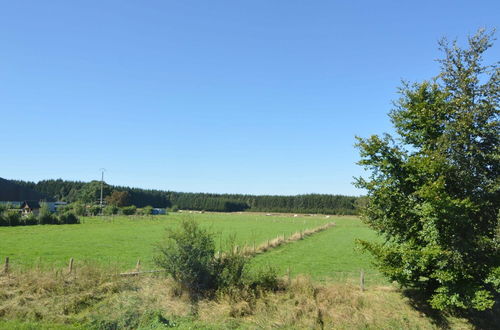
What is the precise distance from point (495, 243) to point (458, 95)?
581cm

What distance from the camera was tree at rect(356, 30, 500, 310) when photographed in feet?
40.8

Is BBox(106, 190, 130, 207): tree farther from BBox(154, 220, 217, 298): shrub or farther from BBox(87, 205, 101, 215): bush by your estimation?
BBox(154, 220, 217, 298): shrub

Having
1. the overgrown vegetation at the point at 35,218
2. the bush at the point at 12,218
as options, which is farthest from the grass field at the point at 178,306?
the overgrown vegetation at the point at 35,218

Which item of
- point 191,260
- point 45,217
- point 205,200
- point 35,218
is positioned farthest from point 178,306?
point 205,200

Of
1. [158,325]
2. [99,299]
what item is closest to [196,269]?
[158,325]

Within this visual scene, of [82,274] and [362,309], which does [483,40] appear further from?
[82,274]

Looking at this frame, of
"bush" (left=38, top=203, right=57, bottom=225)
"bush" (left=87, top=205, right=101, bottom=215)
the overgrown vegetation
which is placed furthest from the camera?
"bush" (left=87, top=205, right=101, bottom=215)

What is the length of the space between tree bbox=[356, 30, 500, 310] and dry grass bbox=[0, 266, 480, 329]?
190cm

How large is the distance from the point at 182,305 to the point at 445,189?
37.4 feet

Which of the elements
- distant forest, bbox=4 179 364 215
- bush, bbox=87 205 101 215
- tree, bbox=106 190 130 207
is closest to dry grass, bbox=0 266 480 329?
bush, bbox=87 205 101 215

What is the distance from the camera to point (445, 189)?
44.7 ft

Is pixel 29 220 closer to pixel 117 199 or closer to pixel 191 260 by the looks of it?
pixel 191 260

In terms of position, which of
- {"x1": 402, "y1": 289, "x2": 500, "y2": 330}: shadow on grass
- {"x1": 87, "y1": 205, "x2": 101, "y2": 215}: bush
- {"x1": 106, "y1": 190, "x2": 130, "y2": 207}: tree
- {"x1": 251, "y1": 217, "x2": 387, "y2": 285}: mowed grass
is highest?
{"x1": 106, "y1": 190, "x2": 130, "y2": 207}: tree

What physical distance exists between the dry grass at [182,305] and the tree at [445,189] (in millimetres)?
1901
